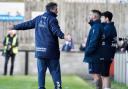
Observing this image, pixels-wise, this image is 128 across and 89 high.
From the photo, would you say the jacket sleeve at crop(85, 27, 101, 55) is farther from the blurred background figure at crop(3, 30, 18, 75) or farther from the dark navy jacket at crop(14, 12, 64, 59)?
the blurred background figure at crop(3, 30, 18, 75)

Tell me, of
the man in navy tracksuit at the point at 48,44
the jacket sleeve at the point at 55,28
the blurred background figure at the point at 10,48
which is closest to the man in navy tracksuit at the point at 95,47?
the man in navy tracksuit at the point at 48,44

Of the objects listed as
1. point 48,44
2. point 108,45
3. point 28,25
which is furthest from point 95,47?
point 28,25

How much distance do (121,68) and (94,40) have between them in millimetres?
7408

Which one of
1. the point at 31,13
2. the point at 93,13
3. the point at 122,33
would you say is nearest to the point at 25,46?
the point at 31,13

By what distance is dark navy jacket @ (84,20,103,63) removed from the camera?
13.6m

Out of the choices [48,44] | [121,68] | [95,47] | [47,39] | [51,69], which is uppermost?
[47,39]

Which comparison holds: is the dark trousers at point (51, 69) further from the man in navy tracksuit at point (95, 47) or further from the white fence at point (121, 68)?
the white fence at point (121, 68)

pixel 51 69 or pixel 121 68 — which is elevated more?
pixel 51 69

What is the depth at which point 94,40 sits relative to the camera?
13617 mm

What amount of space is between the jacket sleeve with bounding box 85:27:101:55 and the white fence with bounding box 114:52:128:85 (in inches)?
256

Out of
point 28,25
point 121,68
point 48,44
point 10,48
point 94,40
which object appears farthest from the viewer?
point 10,48

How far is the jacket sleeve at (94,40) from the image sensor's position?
13633mm

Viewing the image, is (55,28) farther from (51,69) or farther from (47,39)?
(51,69)

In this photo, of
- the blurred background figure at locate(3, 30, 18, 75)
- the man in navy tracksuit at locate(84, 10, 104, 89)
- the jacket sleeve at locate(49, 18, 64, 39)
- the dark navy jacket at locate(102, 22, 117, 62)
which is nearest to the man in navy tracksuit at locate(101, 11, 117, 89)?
the dark navy jacket at locate(102, 22, 117, 62)
